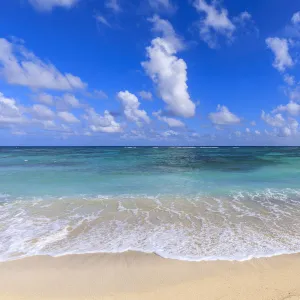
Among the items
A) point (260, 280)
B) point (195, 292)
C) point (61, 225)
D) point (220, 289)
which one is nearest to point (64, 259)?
point (61, 225)

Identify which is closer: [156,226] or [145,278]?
[145,278]

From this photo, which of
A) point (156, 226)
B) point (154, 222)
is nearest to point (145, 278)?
point (156, 226)

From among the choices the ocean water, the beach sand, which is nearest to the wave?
the ocean water

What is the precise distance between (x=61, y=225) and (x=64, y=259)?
2590 millimetres

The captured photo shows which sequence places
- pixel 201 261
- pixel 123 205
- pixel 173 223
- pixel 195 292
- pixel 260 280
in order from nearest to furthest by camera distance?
pixel 195 292 < pixel 260 280 < pixel 201 261 < pixel 173 223 < pixel 123 205

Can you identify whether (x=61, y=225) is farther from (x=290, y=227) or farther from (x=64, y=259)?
(x=290, y=227)

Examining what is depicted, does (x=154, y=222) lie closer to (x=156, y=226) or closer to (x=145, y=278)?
(x=156, y=226)

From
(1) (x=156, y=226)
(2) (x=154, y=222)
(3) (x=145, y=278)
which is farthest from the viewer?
(2) (x=154, y=222)

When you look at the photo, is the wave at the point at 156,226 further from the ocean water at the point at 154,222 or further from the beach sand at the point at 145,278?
the beach sand at the point at 145,278

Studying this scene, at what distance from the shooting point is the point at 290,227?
7.57 meters

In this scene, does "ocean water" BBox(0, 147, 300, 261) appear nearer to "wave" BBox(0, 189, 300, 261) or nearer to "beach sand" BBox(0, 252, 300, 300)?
"wave" BBox(0, 189, 300, 261)

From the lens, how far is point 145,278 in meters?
4.84

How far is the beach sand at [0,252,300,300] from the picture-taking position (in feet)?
14.1

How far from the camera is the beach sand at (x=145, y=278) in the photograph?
4301 millimetres
